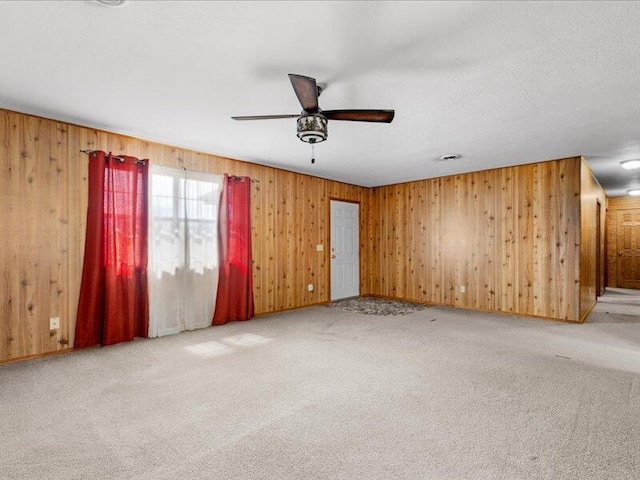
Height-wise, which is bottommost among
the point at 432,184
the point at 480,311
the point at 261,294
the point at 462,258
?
the point at 480,311

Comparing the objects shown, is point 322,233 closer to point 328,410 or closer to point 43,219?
point 43,219

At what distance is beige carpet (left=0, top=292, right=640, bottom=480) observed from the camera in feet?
5.92

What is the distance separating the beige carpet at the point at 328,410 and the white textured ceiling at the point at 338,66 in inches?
96.4

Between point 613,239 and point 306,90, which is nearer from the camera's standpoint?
point 306,90

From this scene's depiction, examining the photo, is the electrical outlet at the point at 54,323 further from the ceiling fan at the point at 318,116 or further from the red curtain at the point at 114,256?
the ceiling fan at the point at 318,116

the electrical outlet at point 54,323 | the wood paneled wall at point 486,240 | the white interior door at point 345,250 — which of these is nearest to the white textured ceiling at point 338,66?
the wood paneled wall at point 486,240

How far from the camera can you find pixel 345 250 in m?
7.11

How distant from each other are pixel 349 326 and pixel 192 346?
2.09 metres

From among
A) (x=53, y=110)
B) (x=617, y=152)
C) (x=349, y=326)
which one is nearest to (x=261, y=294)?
(x=349, y=326)

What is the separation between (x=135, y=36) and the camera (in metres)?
2.12

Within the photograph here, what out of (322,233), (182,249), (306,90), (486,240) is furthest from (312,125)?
(486,240)

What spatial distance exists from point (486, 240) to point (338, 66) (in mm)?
4525

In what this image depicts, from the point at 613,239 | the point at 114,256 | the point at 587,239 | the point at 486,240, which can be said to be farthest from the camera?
the point at 613,239

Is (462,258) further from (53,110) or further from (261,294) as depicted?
(53,110)
